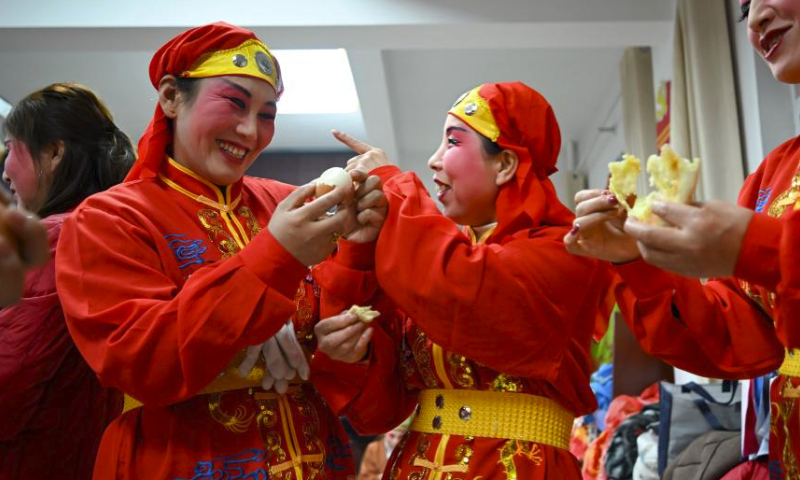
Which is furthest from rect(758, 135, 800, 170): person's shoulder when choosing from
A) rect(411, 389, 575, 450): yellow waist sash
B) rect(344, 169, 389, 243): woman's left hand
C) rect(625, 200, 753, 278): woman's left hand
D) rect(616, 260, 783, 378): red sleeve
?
rect(344, 169, 389, 243): woman's left hand

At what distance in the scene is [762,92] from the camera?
4.13 meters

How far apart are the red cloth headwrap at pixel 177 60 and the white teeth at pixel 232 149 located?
0.13 metres

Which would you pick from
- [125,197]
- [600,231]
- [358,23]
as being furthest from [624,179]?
[358,23]

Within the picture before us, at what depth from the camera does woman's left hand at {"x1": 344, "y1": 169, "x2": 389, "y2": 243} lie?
171 centimetres

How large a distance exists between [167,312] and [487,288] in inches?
22.1

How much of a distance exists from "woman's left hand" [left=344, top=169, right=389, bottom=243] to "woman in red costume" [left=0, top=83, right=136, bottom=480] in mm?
Answer: 716

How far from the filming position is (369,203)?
5.61 feet

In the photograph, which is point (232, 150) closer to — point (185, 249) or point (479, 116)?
point (185, 249)

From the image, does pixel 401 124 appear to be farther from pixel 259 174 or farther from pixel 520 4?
pixel 520 4

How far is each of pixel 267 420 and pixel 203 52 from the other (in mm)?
787

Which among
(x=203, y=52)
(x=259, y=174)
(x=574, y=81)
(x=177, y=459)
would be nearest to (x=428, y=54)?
(x=574, y=81)

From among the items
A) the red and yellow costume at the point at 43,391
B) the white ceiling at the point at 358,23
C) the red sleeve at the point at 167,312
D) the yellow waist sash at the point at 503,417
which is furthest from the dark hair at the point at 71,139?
the white ceiling at the point at 358,23

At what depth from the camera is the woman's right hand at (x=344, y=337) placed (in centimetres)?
169

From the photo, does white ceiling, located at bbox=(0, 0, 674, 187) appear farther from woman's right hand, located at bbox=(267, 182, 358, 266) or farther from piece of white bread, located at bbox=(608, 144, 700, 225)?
piece of white bread, located at bbox=(608, 144, 700, 225)
